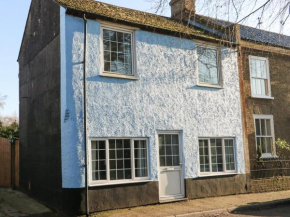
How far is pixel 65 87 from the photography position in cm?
948

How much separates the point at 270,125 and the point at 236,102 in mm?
2589

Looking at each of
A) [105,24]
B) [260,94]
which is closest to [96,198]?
[105,24]

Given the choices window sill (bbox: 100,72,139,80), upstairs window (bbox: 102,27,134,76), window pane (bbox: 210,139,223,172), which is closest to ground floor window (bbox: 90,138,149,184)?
window sill (bbox: 100,72,139,80)

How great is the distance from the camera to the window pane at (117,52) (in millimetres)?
10367

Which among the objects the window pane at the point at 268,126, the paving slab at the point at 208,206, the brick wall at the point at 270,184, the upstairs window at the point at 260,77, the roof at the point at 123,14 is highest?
the roof at the point at 123,14

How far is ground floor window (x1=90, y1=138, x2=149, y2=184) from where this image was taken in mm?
9586

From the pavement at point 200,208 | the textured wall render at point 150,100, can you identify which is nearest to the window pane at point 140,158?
the textured wall render at point 150,100

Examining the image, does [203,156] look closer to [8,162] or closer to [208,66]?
[208,66]

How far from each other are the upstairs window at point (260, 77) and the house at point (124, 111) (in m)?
1.42

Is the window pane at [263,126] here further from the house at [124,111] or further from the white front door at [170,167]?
the white front door at [170,167]

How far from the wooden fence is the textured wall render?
703 centimetres

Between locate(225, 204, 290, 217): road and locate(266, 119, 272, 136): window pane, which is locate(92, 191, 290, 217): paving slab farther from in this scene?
locate(266, 119, 272, 136): window pane

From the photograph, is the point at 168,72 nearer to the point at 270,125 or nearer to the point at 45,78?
the point at 45,78

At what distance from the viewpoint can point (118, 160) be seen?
9969mm
